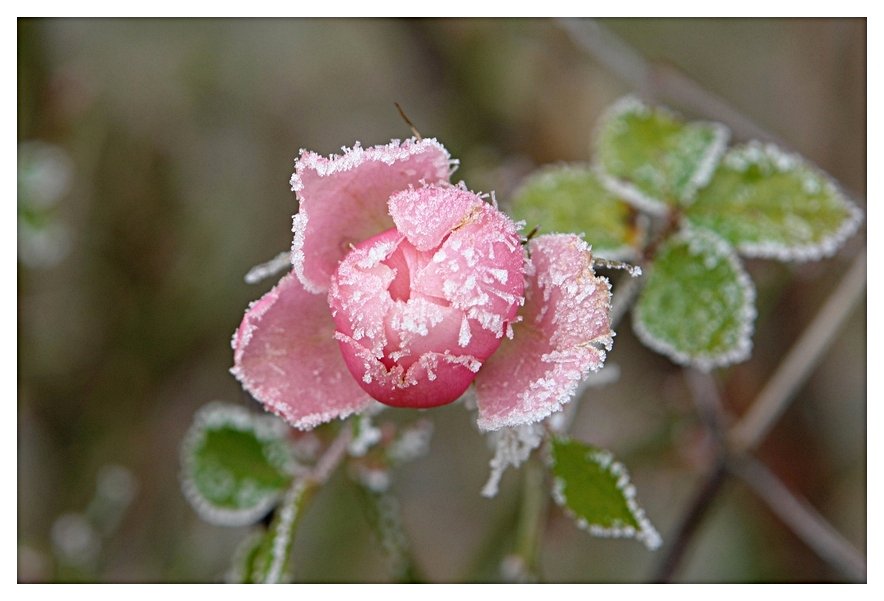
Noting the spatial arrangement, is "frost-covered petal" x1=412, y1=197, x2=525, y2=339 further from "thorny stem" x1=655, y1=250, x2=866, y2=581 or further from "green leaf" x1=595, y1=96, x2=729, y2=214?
"thorny stem" x1=655, y1=250, x2=866, y2=581

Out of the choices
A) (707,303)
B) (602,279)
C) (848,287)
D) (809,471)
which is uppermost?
(602,279)

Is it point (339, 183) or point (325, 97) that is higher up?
point (339, 183)

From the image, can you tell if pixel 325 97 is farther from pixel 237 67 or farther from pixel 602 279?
pixel 602 279

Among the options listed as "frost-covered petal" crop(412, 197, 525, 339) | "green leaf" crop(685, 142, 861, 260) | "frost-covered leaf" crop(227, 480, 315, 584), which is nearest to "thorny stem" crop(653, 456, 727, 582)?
"green leaf" crop(685, 142, 861, 260)

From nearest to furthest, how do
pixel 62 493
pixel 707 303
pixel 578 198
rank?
pixel 707 303, pixel 578 198, pixel 62 493

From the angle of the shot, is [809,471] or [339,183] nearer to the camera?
[339,183]

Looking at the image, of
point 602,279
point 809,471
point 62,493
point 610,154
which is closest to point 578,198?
point 610,154

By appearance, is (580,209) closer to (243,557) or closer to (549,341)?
(549,341)
